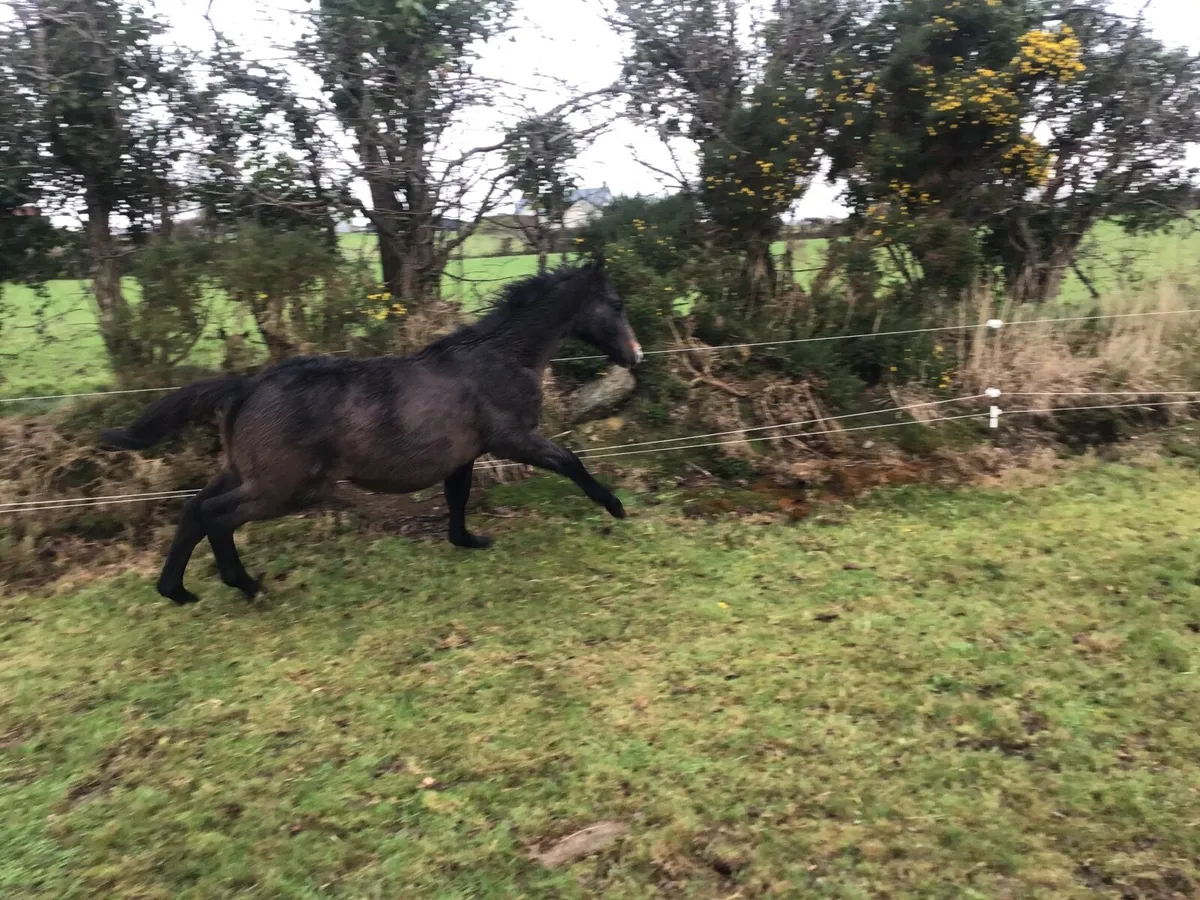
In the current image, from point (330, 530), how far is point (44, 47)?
165 inches

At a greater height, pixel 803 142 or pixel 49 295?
pixel 803 142

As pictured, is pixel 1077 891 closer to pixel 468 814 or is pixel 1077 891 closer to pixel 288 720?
pixel 468 814

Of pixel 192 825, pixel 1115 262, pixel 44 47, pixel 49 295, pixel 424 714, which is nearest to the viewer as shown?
pixel 192 825

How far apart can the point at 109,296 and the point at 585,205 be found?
4235 mm

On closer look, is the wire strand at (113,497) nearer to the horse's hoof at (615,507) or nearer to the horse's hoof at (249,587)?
the horse's hoof at (249,587)

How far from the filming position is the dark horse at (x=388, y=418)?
3.86 m

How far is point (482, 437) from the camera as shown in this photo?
4.38 meters

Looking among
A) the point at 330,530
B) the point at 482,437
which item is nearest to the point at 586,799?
the point at 482,437

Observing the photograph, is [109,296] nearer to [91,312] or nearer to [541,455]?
[91,312]

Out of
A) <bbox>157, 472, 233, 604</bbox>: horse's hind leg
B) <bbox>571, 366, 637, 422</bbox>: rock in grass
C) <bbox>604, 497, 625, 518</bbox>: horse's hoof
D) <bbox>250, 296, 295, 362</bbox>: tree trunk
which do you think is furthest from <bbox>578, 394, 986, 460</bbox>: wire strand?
<bbox>157, 472, 233, 604</bbox>: horse's hind leg

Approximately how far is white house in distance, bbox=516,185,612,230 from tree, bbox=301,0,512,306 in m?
0.82

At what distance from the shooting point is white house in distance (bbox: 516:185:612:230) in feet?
24.4

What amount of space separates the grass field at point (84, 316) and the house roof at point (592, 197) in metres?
0.42

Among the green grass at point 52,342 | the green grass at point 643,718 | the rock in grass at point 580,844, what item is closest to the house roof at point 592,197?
the green grass at point 52,342
